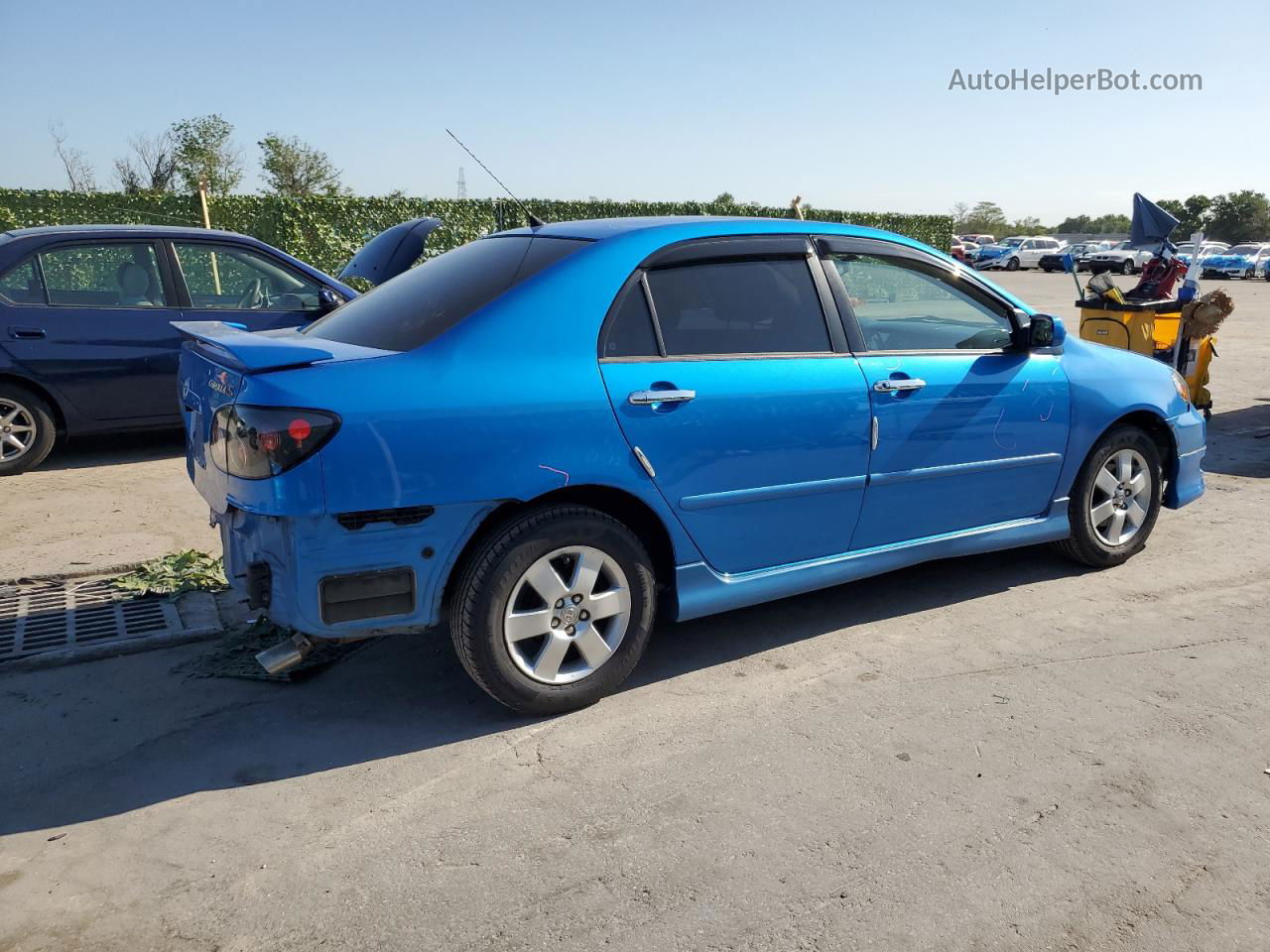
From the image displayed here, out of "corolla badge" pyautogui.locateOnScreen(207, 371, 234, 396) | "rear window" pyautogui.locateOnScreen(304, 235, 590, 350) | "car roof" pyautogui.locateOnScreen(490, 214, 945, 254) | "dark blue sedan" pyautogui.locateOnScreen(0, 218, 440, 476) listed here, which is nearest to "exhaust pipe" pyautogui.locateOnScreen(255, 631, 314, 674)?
"corolla badge" pyautogui.locateOnScreen(207, 371, 234, 396)

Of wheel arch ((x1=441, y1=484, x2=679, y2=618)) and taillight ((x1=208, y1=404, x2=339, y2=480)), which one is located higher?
taillight ((x1=208, y1=404, x2=339, y2=480))

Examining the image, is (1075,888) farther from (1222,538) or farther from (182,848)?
(1222,538)

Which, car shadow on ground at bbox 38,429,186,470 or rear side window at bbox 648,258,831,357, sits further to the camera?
car shadow on ground at bbox 38,429,186,470

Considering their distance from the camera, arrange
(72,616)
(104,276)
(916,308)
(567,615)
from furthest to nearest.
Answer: (104,276) < (916,308) < (72,616) < (567,615)

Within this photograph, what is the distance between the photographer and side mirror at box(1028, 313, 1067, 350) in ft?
15.2

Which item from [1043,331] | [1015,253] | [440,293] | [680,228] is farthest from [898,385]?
[1015,253]

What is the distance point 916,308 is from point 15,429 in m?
6.14

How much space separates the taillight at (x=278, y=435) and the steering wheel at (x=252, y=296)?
5.15 metres

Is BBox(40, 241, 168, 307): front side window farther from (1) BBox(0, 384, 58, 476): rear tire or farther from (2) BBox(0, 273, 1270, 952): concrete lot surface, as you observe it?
(2) BBox(0, 273, 1270, 952): concrete lot surface

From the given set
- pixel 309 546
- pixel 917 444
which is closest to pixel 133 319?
pixel 309 546

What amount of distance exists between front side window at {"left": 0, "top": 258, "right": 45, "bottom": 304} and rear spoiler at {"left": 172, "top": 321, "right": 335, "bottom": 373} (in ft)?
14.2

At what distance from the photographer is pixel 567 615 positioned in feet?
11.6

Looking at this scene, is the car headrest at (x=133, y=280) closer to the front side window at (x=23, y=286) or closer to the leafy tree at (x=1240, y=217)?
the front side window at (x=23, y=286)

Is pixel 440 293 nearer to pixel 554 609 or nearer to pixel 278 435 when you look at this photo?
pixel 278 435
